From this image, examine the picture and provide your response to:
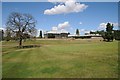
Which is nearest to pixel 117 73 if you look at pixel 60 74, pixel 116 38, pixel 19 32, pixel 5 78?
pixel 60 74

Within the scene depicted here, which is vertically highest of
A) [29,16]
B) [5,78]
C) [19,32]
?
[29,16]

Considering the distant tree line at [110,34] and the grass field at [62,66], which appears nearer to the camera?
the grass field at [62,66]

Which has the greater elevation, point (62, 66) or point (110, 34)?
point (110, 34)

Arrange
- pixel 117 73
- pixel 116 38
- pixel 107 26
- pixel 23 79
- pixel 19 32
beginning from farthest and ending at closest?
1. pixel 107 26
2. pixel 116 38
3. pixel 19 32
4. pixel 117 73
5. pixel 23 79

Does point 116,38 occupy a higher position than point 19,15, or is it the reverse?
point 19,15

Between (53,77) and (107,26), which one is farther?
(107,26)

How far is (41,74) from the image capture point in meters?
17.2

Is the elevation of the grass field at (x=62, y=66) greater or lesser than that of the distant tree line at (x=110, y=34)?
lesser

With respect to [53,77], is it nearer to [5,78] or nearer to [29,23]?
[5,78]

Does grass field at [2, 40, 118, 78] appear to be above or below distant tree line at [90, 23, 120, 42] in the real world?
below

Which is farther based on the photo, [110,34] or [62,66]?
[110,34]

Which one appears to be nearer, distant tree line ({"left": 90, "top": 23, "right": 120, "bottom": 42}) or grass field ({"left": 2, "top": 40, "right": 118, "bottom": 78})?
grass field ({"left": 2, "top": 40, "right": 118, "bottom": 78})

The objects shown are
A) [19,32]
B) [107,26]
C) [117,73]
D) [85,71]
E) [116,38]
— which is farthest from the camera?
[107,26]

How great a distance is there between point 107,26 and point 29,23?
7319 centimetres
